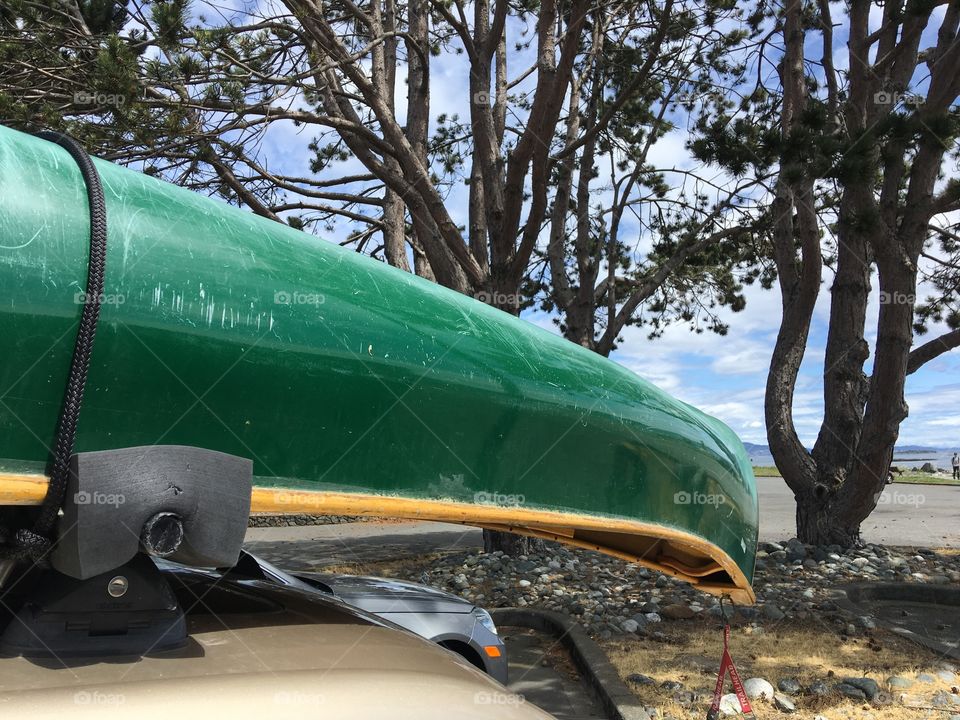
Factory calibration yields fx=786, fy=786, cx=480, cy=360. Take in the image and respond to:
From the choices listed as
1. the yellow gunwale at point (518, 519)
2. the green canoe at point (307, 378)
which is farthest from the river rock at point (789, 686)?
the green canoe at point (307, 378)

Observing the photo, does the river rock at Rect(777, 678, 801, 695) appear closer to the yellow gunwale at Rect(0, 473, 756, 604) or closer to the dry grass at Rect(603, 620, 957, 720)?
the dry grass at Rect(603, 620, 957, 720)

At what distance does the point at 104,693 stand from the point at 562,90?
751 cm

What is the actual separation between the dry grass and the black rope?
4.33 m

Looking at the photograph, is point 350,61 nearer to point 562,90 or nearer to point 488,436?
point 562,90

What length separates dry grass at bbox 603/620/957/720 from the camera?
4.86m

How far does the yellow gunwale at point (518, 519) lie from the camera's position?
149 centimetres

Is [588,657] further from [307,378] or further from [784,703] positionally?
[307,378]

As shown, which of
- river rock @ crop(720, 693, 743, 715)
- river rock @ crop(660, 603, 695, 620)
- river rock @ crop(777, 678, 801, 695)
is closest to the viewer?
river rock @ crop(720, 693, 743, 715)

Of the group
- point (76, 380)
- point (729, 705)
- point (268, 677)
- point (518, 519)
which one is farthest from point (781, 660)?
point (76, 380)

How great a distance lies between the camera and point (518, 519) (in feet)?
6.12

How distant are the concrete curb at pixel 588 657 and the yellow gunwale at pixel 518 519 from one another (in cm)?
228

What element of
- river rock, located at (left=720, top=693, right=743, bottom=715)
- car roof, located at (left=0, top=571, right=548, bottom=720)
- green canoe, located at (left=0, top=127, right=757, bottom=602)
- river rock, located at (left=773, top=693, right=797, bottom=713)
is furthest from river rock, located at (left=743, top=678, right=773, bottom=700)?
car roof, located at (left=0, top=571, right=548, bottom=720)

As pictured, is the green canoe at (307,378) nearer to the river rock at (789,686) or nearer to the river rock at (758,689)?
the river rock at (758,689)

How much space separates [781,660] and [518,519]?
482 cm
